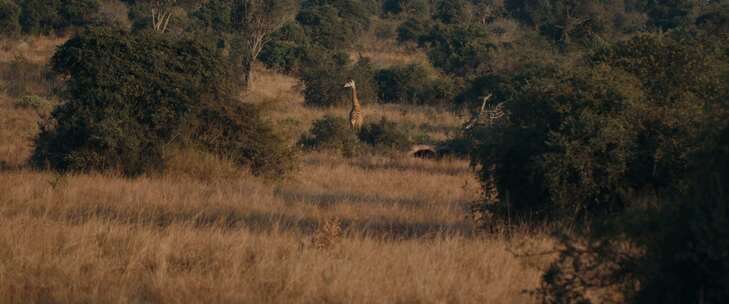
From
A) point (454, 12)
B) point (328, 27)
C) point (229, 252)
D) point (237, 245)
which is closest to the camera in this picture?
point (229, 252)

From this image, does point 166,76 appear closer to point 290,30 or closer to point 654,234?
point 654,234

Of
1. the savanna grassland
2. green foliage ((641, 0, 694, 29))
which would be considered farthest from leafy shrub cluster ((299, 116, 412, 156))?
green foliage ((641, 0, 694, 29))

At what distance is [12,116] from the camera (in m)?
20.5

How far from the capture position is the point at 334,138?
19.6 m

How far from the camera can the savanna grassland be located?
5781 mm

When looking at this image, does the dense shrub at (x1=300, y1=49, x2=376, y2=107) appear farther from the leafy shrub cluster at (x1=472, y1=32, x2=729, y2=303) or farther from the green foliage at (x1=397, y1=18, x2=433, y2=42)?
the green foliage at (x1=397, y1=18, x2=433, y2=42)

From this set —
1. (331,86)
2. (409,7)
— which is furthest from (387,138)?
(409,7)

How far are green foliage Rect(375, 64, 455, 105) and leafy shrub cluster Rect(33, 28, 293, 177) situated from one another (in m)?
17.0

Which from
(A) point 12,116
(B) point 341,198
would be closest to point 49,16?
(A) point 12,116

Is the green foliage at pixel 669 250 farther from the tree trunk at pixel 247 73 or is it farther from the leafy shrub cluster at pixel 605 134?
the tree trunk at pixel 247 73

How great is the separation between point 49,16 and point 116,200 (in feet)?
96.7

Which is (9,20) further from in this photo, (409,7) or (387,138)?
(409,7)

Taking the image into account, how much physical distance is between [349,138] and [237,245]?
509 inches

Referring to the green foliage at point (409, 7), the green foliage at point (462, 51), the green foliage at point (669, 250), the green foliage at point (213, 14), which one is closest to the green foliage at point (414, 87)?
the green foliage at point (462, 51)
